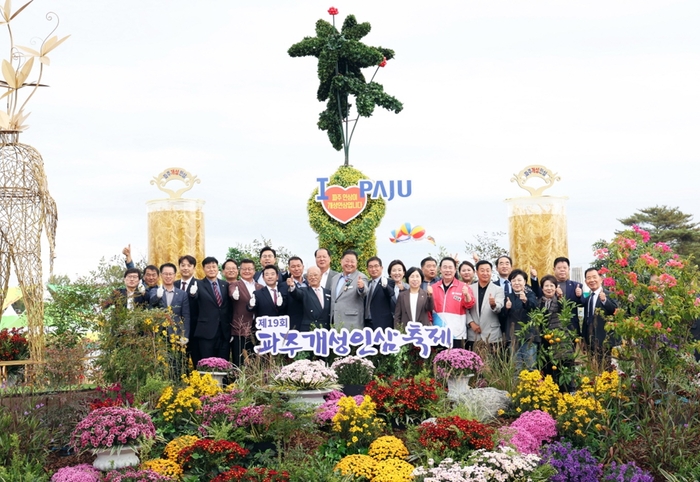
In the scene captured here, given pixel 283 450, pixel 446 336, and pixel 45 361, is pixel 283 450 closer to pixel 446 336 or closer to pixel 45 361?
pixel 446 336

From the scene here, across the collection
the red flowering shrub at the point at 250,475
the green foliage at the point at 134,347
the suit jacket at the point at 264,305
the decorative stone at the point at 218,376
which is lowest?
the red flowering shrub at the point at 250,475

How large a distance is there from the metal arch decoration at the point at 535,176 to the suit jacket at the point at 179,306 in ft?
29.5

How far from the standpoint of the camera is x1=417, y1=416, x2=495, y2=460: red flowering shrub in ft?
21.3

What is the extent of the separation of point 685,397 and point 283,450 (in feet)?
13.0

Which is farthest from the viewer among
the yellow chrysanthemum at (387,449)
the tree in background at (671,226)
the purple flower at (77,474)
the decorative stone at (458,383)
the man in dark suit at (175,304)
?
the tree in background at (671,226)

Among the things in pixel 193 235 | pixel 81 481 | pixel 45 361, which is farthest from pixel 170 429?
pixel 193 235

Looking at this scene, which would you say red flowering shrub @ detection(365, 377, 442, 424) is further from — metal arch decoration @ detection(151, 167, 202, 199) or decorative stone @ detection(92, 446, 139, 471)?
metal arch decoration @ detection(151, 167, 202, 199)

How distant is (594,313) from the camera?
953 cm

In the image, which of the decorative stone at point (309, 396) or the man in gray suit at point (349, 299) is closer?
the decorative stone at point (309, 396)

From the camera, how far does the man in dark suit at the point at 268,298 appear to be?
9555 mm

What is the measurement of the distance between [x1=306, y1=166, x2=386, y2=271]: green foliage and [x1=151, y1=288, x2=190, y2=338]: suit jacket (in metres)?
5.96

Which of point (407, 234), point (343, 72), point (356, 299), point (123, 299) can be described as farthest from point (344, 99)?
Result: point (123, 299)

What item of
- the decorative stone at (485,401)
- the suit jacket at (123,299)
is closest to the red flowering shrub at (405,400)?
the decorative stone at (485,401)

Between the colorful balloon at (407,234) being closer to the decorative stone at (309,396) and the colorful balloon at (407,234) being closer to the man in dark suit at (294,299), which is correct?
the man in dark suit at (294,299)
